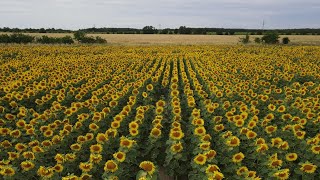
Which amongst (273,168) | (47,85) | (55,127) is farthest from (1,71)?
(273,168)

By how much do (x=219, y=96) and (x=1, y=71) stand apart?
1362cm

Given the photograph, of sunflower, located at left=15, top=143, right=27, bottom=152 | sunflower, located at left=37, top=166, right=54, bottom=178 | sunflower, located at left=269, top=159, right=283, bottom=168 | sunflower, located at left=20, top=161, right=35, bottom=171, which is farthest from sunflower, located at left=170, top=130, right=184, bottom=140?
sunflower, located at left=15, top=143, right=27, bottom=152

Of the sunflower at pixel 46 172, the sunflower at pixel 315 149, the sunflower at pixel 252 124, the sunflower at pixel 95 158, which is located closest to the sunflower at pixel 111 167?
the sunflower at pixel 95 158

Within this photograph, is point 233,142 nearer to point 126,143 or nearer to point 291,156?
point 291,156

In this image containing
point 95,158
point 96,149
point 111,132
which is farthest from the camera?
point 111,132

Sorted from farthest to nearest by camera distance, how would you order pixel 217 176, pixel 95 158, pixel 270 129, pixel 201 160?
pixel 270 129 → pixel 95 158 → pixel 201 160 → pixel 217 176

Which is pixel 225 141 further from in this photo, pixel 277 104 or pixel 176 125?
pixel 277 104

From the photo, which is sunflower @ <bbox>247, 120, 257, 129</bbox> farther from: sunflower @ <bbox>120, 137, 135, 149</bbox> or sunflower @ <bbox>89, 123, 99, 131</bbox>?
sunflower @ <bbox>89, 123, 99, 131</bbox>

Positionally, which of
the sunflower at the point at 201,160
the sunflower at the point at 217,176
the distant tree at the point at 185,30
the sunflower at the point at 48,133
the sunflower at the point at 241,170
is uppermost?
the distant tree at the point at 185,30

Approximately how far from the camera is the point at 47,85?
568 inches

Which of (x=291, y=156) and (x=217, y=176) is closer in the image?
(x=217, y=176)

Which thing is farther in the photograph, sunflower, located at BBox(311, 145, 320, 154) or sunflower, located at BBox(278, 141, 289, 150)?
sunflower, located at BBox(278, 141, 289, 150)

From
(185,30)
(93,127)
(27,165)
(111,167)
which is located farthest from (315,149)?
(185,30)

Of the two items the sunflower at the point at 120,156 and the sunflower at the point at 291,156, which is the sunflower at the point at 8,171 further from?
the sunflower at the point at 291,156
